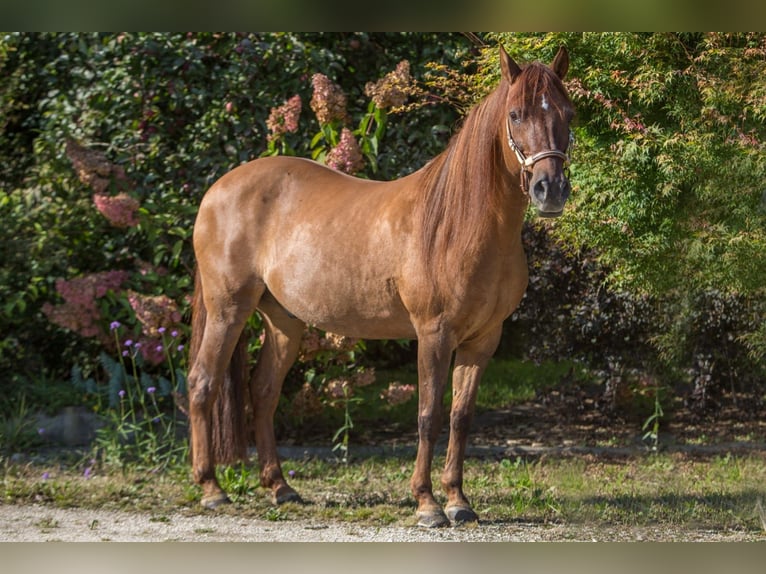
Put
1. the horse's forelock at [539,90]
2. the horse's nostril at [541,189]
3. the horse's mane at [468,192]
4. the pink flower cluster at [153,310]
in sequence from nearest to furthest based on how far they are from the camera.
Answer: the horse's nostril at [541,189] → the horse's forelock at [539,90] → the horse's mane at [468,192] → the pink flower cluster at [153,310]

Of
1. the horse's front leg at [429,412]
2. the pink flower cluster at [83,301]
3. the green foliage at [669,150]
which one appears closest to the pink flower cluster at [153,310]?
the pink flower cluster at [83,301]

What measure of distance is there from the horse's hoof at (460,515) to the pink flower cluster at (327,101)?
2.54m

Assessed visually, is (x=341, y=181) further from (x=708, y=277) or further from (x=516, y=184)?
(x=708, y=277)

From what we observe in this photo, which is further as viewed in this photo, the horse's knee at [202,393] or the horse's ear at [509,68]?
the horse's knee at [202,393]

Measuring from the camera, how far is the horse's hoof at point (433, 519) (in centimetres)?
469

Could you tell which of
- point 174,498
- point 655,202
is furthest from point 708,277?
point 174,498

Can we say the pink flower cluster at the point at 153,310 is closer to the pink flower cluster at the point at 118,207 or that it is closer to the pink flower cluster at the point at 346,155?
the pink flower cluster at the point at 118,207

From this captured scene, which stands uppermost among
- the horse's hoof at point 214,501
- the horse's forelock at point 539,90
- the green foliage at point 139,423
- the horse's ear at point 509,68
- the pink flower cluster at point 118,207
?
the horse's ear at point 509,68

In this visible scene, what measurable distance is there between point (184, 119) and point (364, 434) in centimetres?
261

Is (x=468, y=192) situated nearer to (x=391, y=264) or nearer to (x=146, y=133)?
(x=391, y=264)

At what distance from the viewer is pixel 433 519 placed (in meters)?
4.70

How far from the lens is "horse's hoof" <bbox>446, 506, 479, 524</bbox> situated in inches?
187

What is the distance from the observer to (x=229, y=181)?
5469mm

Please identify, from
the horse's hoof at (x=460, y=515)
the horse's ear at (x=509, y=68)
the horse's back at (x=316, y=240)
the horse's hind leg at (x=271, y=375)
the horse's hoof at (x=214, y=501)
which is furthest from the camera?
the horse's hind leg at (x=271, y=375)
